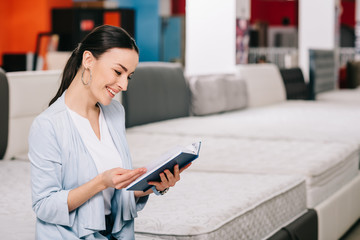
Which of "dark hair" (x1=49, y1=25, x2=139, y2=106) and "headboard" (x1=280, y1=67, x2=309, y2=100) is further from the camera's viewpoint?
"headboard" (x1=280, y1=67, x2=309, y2=100)

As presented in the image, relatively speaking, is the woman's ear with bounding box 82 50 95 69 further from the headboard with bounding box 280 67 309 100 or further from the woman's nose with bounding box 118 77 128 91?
the headboard with bounding box 280 67 309 100

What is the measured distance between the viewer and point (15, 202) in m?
2.03

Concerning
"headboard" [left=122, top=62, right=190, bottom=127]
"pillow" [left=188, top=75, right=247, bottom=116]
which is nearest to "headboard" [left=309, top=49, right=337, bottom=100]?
"pillow" [left=188, top=75, right=247, bottom=116]

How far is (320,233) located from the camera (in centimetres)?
251

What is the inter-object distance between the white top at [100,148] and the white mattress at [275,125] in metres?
2.07

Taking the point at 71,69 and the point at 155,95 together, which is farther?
the point at 155,95

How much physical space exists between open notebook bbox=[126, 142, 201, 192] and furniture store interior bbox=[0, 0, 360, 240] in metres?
0.02

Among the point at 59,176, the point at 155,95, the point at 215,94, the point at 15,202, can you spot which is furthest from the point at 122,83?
the point at 215,94

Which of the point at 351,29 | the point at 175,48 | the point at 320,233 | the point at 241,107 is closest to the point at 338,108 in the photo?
the point at 241,107

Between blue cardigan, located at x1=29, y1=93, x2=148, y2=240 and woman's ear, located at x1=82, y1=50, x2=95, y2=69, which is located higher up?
woman's ear, located at x1=82, y1=50, x2=95, y2=69

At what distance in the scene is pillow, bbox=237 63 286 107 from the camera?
5.44 metres

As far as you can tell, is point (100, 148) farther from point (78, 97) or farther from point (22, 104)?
point (22, 104)

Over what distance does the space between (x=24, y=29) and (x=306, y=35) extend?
6.59m

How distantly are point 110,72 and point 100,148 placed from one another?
0.20 metres
